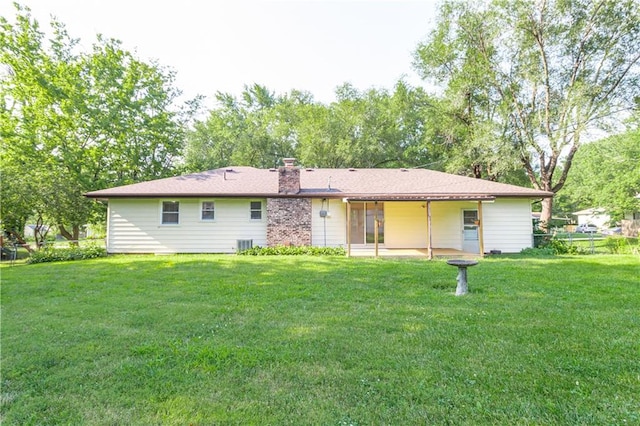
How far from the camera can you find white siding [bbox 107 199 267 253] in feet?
41.9

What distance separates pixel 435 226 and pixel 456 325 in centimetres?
975

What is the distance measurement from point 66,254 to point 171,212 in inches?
154

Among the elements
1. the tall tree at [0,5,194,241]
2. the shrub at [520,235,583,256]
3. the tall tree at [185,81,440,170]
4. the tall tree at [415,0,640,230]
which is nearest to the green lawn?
the shrub at [520,235,583,256]

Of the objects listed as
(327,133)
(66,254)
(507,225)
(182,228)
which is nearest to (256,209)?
(182,228)

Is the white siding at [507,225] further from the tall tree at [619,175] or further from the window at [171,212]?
the tall tree at [619,175]

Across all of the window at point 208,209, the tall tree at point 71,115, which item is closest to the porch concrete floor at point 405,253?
the window at point 208,209

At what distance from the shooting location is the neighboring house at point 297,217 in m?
12.6

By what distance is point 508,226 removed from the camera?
41.4 ft

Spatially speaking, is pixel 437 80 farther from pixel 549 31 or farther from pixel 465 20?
pixel 549 31

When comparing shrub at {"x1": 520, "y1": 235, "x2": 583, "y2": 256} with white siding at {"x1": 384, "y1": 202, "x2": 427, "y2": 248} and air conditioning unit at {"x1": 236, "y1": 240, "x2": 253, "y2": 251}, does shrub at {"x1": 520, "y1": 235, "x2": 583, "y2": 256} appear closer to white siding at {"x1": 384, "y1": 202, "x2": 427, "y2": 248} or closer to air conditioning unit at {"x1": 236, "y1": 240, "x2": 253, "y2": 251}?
white siding at {"x1": 384, "y1": 202, "x2": 427, "y2": 248}

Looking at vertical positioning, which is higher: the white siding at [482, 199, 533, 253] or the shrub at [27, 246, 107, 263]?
the white siding at [482, 199, 533, 253]

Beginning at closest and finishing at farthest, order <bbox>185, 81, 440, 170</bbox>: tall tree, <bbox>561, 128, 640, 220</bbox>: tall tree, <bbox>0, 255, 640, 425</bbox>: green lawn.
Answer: <bbox>0, 255, 640, 425</bbox>: green lawn, <bbox>561, 128, 640, 220</bbox>: tall tree, <bbox>185, 81, 440, 170</bbox>: tall tree

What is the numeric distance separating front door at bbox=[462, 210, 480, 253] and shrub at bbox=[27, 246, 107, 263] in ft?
47.5

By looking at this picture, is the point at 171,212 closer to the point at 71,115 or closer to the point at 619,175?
the point at 71,115
